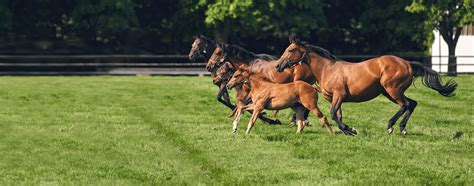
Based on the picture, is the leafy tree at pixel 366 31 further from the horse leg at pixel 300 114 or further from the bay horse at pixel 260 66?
the horse leg at pixel 300 114

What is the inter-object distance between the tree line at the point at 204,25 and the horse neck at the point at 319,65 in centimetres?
2883

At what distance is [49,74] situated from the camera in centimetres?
4900

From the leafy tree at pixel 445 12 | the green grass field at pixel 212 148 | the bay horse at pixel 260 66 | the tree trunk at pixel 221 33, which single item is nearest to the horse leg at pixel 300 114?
the green grass field at pixel 212 148

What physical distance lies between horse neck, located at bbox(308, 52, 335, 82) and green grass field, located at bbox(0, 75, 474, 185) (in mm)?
1079

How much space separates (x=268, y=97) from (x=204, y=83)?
806 inches

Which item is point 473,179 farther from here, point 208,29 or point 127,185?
point 208,29

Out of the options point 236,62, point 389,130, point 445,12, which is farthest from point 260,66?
point 445,12

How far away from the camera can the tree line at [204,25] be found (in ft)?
163

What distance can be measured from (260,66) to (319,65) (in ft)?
9.51

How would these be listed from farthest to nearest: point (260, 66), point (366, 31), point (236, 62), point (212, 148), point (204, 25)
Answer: point (366, 31) < point (204, 25) < point (260, 66) < point (236, 62) < point (212, 148)

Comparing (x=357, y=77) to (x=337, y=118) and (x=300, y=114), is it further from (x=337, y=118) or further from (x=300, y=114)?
(x=300, y=114)

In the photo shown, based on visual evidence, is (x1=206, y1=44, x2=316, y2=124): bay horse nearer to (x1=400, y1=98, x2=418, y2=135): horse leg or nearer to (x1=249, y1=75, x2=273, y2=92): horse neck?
(x1=249, y1=75, x2=273, y2=92): horse neck

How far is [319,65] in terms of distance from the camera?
18859 mm

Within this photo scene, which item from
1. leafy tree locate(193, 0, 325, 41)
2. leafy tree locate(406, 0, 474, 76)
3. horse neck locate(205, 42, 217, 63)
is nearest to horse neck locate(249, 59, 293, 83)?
horse neck locate(205, 42, 217, 63)
